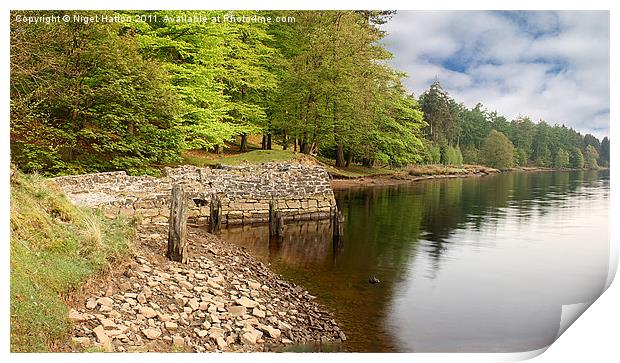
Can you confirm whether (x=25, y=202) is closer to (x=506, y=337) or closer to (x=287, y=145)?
(x=287, y=145)

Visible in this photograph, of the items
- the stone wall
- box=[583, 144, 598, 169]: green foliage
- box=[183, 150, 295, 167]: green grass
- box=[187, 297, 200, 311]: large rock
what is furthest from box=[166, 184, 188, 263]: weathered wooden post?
box=[583, 144, 598, 169]: green foliage

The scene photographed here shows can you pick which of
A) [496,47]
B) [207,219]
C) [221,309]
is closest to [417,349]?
[221,309]

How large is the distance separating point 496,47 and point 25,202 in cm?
420

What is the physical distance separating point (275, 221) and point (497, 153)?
304 centimetres

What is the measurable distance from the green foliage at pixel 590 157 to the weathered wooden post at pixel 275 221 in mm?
Answer: 3748

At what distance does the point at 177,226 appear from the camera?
5758 mm

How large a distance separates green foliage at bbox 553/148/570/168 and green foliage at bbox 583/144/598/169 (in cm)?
17

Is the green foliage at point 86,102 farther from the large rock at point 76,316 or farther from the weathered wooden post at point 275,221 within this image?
the weathered wooden post at point 275,221

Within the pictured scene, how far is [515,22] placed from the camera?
484 centimetres

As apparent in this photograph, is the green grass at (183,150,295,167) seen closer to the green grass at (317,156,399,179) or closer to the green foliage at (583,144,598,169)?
the green grass at (317,156,399,179)

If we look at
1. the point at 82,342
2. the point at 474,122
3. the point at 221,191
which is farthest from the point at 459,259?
the point at 82,342

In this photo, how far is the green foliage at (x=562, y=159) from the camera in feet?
18.0

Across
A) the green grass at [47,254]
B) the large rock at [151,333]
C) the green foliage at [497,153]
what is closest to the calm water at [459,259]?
the green foliage at [497,153]

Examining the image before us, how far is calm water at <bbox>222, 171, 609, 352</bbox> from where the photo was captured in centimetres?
505
